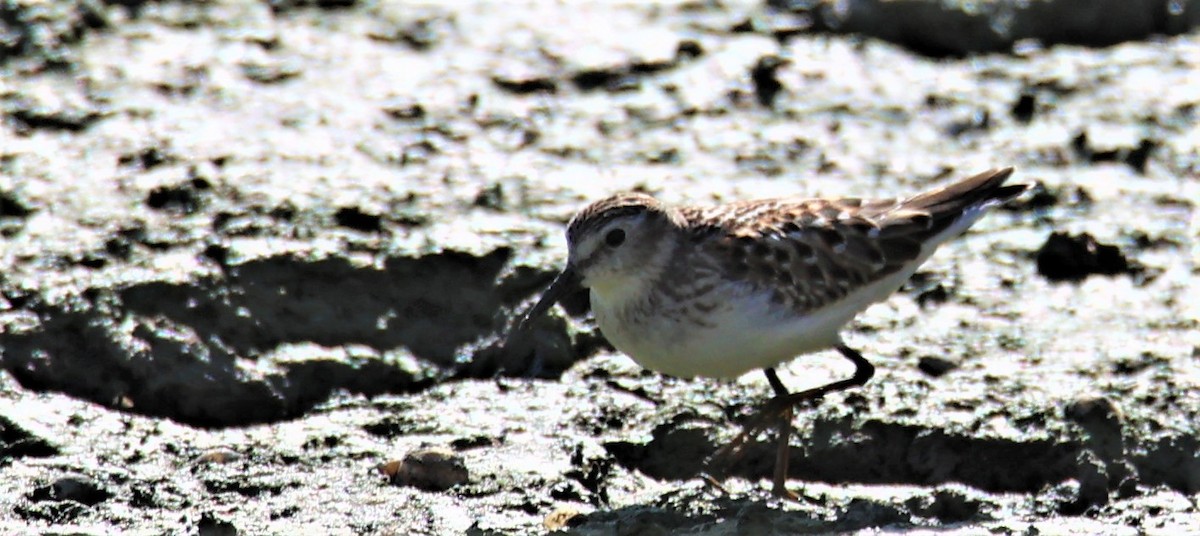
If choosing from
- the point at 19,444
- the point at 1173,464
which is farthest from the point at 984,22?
the point at 19,444

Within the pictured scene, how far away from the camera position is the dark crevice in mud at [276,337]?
683 cm

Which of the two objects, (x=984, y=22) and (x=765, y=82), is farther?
(x=984, y=22)

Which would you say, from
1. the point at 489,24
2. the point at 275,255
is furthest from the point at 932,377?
the point at 489,24

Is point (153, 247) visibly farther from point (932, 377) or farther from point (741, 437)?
point (932, 377)

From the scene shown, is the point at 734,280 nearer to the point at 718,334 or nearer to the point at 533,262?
the point at 718,334

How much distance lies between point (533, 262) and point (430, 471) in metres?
1.63

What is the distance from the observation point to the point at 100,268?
731 cm

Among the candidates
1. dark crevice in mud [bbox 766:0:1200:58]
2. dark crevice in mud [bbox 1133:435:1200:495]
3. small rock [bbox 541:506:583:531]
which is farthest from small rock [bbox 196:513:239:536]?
dark crevice in mud [bbox 766:0:1200:58]

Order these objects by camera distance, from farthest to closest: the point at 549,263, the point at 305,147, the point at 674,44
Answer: the point at 674,44
the point at 305,147
the point at 549,263

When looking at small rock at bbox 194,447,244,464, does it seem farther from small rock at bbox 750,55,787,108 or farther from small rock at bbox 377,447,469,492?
small rock at bbox 750,55,787,108

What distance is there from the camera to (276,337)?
7.12 metres

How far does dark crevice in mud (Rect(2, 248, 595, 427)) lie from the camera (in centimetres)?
683

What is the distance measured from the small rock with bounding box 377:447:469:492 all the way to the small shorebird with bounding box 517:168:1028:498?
0.64 meters

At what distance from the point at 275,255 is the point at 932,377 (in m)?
2.84
